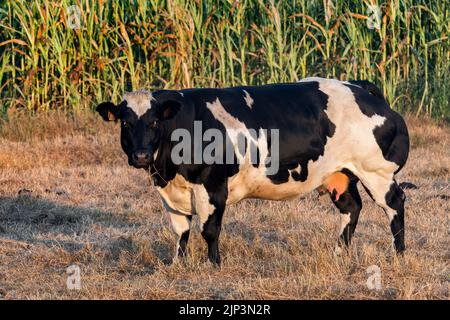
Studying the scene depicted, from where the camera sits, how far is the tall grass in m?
12.1

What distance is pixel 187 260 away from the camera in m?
6.54

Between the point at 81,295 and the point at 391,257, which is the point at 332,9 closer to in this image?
the point at 391,257

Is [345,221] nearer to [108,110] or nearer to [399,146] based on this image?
[399,146]

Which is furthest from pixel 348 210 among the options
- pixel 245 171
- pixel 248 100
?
pixel 248 100

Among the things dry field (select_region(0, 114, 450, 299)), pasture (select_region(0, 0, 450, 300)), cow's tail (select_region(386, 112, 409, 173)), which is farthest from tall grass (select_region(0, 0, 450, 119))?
cow's tail (select_region(386, 112, 409, 173))

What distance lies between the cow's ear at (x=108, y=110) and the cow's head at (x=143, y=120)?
0.14 feet

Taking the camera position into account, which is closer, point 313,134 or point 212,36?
point 313,134

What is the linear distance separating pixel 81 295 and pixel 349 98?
2.49 meters

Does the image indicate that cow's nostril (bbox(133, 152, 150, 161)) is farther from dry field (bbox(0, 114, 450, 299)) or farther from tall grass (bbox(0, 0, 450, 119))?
tall grass (bbox(0, 0, 450, 119))

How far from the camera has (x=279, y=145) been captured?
6.73 m

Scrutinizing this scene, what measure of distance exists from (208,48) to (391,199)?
19.6ft

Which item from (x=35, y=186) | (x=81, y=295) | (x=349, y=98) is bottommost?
(x=81, y=295)

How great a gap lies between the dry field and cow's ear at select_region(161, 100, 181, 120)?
994mm

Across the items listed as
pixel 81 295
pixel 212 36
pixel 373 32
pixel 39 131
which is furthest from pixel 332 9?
pixel 81 295
